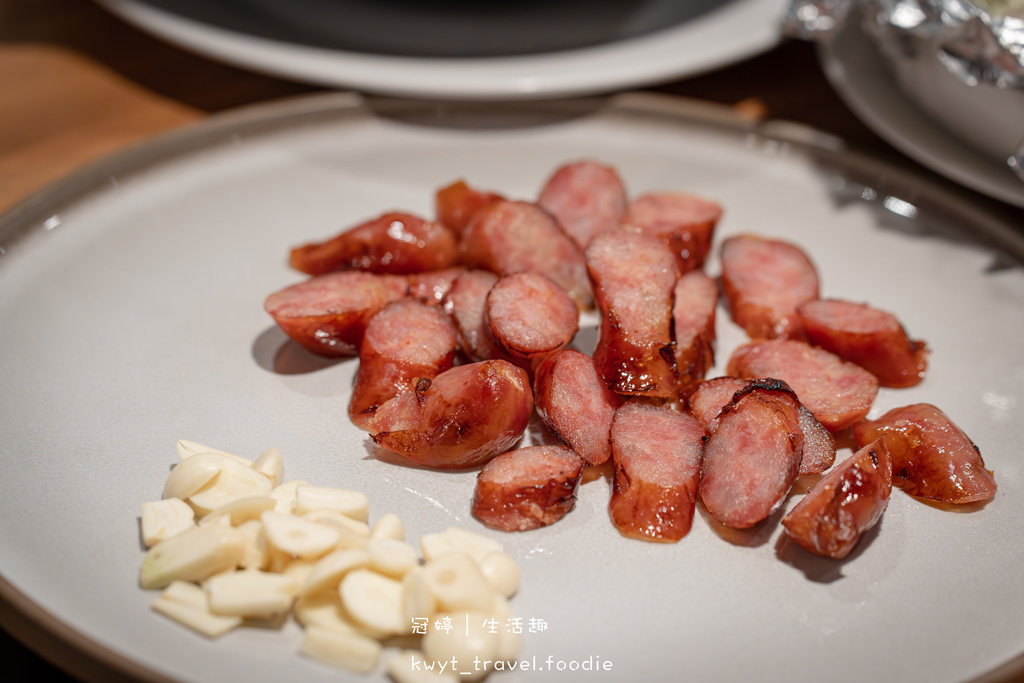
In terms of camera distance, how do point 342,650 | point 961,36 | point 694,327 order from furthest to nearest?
point 961,36
point 694,327
point 342,650

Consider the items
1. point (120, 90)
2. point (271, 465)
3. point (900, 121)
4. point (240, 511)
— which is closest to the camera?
point (240, 511)

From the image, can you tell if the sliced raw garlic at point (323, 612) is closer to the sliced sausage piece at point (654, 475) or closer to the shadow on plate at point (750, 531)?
the sliced sausage piece at point (654, 475)

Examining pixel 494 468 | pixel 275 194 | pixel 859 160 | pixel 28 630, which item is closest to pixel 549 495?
pixel 494 468

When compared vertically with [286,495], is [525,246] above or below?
above

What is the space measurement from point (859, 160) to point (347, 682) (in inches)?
55.5

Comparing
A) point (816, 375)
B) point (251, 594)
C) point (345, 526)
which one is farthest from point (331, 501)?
point (816, 375)

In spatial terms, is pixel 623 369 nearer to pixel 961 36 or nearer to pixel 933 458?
pixel 933 458

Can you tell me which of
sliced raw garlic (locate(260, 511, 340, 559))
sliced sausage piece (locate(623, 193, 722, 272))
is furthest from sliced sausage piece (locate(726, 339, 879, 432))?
sliced raw garlic (locate(260, 511, 340, 559))

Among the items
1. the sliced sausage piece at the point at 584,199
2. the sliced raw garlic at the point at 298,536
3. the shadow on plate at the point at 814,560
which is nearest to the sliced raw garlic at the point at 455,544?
the sliced raw garlic at the point at 298,536

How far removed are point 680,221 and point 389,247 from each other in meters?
0.51

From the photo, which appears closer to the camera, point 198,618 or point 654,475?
point 198,618

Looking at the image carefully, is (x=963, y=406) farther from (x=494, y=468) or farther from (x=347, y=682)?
(x=347, y=682)

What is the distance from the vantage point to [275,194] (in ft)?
5.32

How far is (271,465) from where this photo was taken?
1027 millimetres
